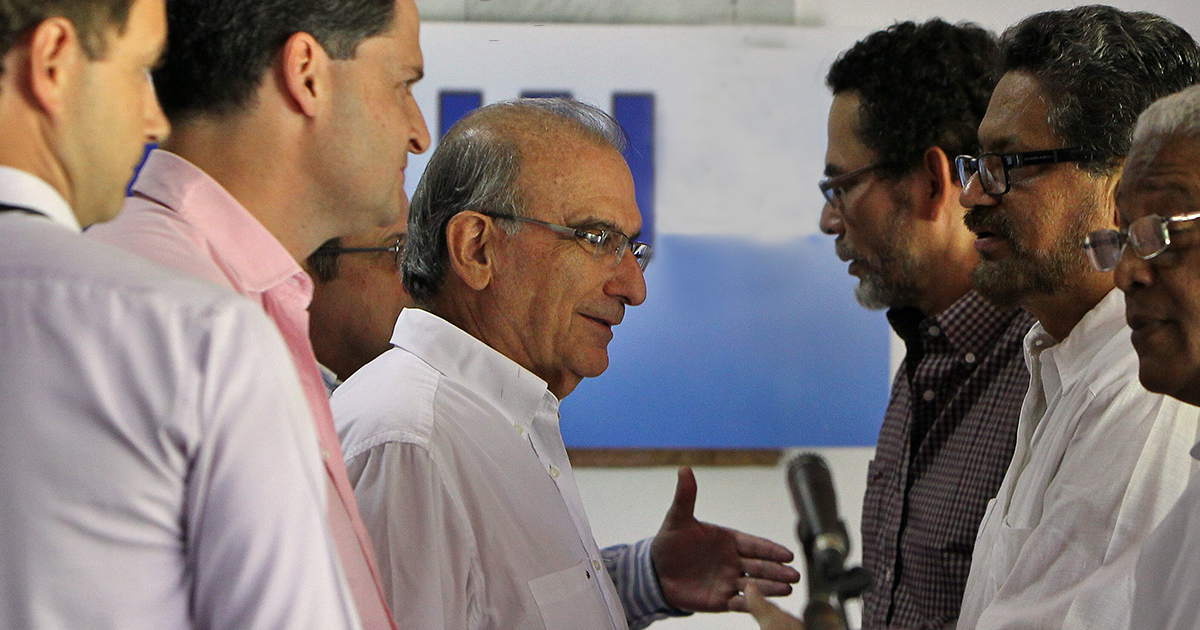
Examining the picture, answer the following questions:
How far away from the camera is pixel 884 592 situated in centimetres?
229

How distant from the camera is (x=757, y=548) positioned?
6.36 feet

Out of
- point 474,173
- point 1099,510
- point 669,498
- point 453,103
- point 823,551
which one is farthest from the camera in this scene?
point 669,498

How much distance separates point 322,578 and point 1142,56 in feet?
5.50

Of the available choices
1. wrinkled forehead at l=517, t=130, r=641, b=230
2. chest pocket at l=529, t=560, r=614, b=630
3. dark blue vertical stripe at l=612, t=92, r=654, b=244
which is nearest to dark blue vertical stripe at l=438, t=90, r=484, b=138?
dark blue vertical stripe at l=612, t=92, r=654, b=244

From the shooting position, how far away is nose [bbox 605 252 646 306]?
2008mm

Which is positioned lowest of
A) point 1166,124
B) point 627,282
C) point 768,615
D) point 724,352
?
point 724,352

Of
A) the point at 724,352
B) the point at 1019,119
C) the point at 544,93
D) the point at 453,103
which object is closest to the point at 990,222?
the point at 1019,119

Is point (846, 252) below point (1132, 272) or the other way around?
below

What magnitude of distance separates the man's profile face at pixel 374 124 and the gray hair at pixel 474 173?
56cm

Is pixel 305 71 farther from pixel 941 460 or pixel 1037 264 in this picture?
pixel 941 460

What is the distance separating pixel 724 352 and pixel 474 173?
170cm

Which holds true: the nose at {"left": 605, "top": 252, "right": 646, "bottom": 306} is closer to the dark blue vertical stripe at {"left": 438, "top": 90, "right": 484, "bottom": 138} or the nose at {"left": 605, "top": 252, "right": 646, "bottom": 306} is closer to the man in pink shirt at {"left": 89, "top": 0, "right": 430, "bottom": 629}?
the man in pink shirt at {"left": 89, "top": 0, "right": 430, "bottom": 629}

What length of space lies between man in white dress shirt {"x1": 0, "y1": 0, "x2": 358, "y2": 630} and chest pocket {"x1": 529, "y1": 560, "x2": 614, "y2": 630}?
0.76m

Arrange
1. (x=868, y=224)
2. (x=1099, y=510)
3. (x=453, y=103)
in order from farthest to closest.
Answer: (x=453, y=103)
(x=868, y=224)
(x=1099, y=510)
